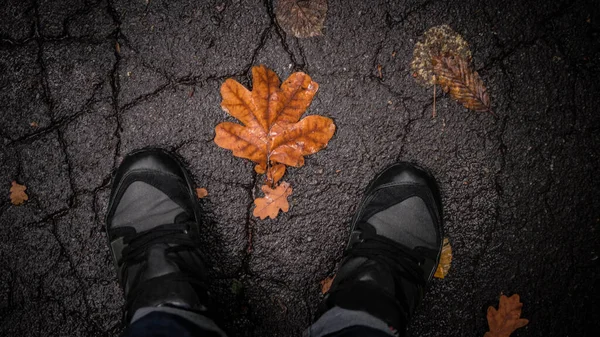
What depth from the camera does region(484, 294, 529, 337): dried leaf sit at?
5.86 ft

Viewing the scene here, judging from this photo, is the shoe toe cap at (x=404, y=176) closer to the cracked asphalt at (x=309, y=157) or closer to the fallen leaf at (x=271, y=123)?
the cracked asphalt at (x=309, y=157)

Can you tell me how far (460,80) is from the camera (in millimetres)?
1719

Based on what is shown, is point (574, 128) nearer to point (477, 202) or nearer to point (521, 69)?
point (521, 69)

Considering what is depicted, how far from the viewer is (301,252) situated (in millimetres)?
1773

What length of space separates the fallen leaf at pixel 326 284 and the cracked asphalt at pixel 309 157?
0.08 feet

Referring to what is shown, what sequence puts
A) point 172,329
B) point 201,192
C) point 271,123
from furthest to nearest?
point 201,192, point 271,123, point 172,329

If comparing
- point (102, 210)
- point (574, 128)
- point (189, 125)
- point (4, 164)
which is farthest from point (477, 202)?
point (4, 164)

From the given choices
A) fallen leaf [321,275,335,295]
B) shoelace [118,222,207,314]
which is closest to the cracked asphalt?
fallen leaf [321,275,335,295]

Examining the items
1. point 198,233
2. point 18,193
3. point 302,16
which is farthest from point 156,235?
point 302,16

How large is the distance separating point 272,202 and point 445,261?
2.84 feet

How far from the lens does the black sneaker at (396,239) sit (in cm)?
167

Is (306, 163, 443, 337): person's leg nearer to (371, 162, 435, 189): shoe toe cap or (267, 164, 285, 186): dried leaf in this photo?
(371, 162, 435, 189): shoe toe cap

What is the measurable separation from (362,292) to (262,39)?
120cm

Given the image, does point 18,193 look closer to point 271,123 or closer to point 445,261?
point 271,123
